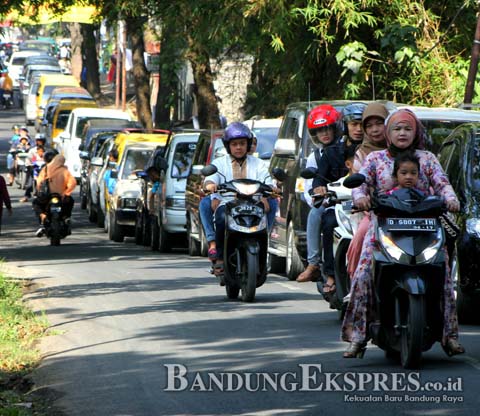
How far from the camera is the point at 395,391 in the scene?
28.0ft

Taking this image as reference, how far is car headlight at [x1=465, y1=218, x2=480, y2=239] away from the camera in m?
12.3

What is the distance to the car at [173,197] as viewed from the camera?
2330 cm

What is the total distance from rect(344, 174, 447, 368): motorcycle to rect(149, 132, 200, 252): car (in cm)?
1373

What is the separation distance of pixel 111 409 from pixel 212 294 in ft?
23.1

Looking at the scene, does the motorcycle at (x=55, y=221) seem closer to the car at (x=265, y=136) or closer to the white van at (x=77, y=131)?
the car at (x=265, y=136)

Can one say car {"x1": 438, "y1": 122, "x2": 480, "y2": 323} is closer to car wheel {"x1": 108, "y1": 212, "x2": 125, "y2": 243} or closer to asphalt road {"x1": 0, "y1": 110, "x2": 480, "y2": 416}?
asphalt road {"x1": 0, "y1": 110, "x2": 480, "y2": 416}

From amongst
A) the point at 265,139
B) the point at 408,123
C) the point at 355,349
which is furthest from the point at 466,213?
the point at 265,139

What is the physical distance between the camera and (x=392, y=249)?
30.0 feet

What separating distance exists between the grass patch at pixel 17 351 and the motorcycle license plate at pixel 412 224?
249 cm

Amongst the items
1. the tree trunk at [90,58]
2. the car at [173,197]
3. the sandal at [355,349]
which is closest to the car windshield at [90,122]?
the car at [173,197]

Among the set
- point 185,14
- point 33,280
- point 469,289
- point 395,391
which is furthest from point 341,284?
point 185,14

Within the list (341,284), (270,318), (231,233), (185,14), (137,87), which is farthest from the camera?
(137,87)

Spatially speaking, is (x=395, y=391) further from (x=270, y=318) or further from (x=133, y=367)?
(x=270, y=318)

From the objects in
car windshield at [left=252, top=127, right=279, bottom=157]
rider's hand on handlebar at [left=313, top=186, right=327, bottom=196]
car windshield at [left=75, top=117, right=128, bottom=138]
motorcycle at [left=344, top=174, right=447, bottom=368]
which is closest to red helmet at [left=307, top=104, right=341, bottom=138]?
rider's hand on handlebar at [left=313, top=186, right=327, bottom=196]
